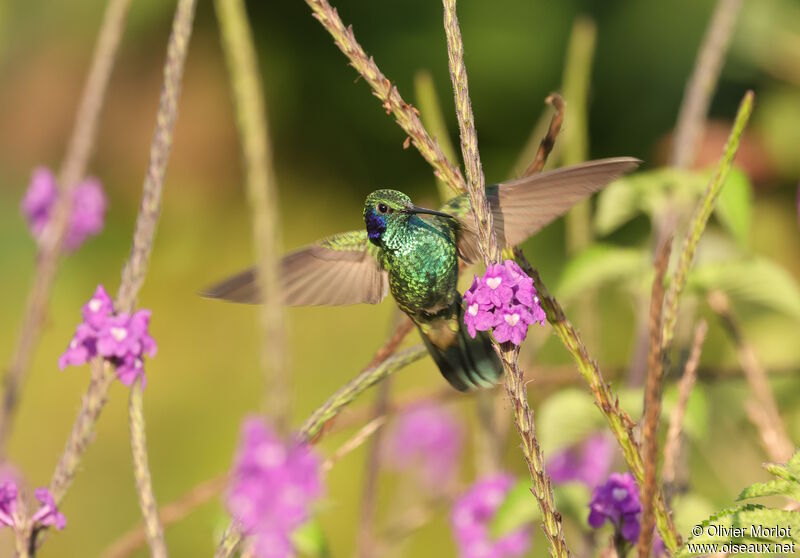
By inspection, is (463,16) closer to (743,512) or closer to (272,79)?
(272,79)

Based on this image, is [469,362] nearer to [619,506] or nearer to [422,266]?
[422,266]

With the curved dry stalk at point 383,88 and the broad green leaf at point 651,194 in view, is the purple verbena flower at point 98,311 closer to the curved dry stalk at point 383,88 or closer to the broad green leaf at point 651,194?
the curved dry stalk at point 383,88

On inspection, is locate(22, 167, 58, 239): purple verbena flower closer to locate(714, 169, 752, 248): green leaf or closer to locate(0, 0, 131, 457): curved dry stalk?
locate(0, 0, 131, 457): curved dry stalk

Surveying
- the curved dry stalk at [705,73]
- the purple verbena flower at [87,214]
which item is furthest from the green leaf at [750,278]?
the purple verbena flower at [87,214]

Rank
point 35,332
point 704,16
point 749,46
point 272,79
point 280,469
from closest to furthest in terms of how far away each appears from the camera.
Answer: point 280,469 → point 35,332 → point 749,46 → point 704,16 → point 272,79

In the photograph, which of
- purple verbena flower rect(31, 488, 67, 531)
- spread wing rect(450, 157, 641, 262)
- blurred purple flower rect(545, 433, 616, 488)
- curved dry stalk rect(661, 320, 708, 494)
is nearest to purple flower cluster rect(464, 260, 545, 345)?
spread wing rect(450, 157, 641, 262)

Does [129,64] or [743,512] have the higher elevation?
[129,64]

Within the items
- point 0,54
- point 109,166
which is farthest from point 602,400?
point 109,166
